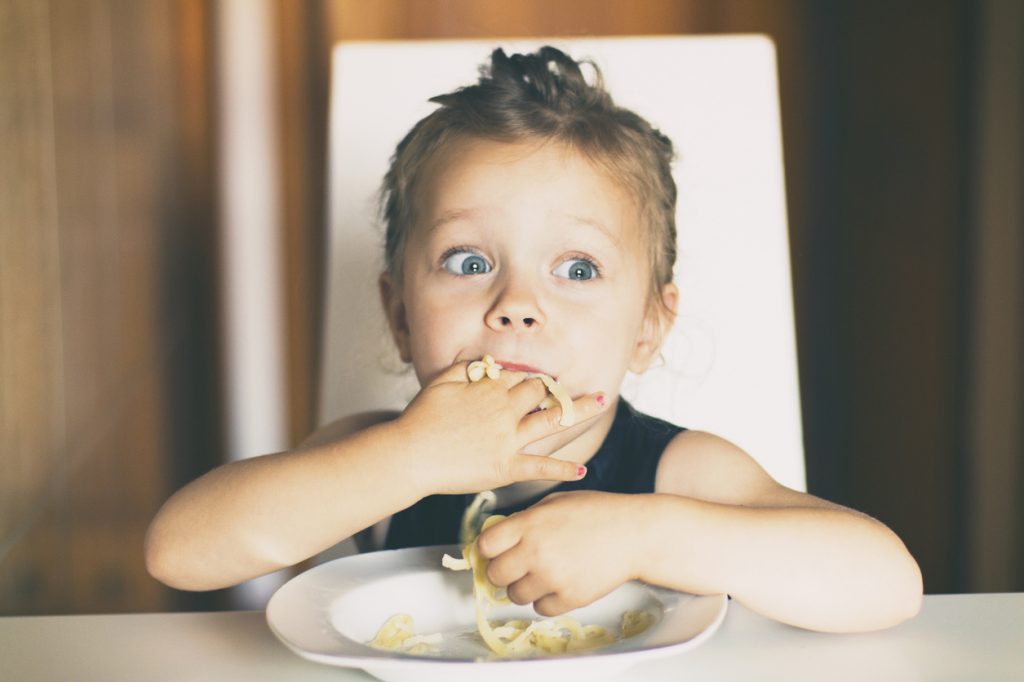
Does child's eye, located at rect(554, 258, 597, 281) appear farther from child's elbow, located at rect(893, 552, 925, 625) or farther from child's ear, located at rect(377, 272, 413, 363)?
child's elbow, located at rect(893, 552, 925, 625)

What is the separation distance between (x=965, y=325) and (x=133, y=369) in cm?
163

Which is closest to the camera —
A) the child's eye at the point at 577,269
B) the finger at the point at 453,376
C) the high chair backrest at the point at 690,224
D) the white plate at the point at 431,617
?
the white plate at the point at 431,617

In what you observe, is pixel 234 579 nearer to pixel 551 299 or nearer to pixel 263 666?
pixel 263 666

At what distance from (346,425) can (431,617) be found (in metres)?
0.40

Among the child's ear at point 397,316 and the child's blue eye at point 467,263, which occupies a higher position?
the child's blue eye at point 467,263

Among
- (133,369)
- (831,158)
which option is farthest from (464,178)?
(831,158)

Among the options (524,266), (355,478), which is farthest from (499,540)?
(524,266)

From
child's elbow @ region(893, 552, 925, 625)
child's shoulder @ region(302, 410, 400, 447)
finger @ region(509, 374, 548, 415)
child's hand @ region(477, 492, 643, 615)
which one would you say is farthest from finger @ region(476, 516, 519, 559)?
child's shoulder @ region(302, 410, 400, 447)

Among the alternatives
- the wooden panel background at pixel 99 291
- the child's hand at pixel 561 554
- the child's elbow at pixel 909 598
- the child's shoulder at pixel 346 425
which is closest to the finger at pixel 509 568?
the child's hand at pixel 561 554

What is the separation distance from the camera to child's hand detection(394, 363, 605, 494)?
0.72 m

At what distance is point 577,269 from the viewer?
2.85ft

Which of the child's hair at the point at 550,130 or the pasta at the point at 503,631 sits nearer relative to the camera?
the pasta at the point at 503,631

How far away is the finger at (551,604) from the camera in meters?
0.65

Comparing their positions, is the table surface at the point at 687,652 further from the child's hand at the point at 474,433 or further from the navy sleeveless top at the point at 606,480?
the navy sleeveless top at the point at 606,480
